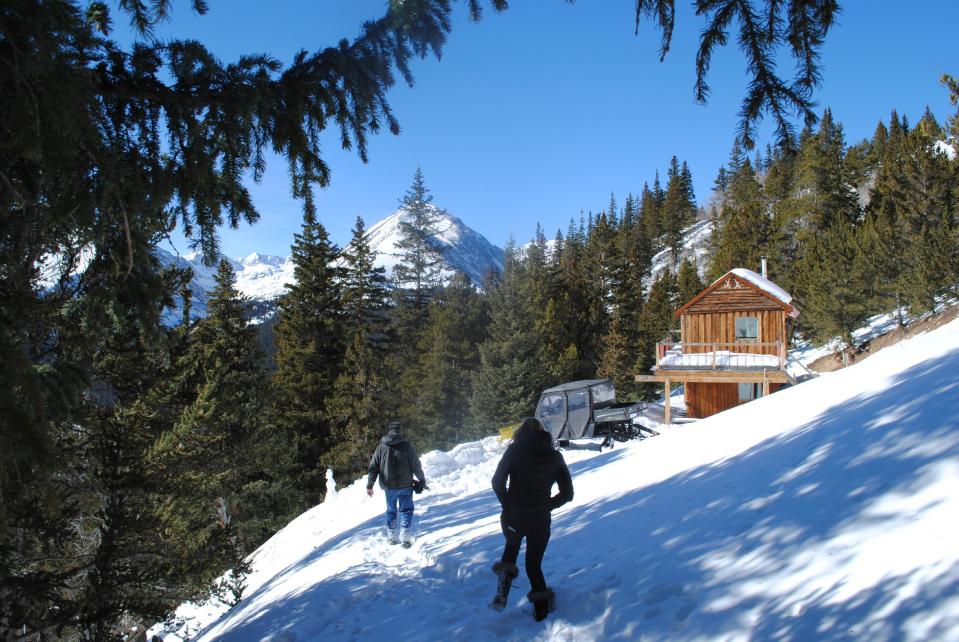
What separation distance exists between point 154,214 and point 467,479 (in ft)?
37.8

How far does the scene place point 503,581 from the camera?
16.8ft

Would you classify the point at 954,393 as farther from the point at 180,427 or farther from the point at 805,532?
the point at 180,427

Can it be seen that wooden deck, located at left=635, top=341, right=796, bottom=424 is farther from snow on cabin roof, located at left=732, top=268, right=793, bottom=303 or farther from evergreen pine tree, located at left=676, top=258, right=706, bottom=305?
evergreen pine tree, located at left=676, top=258, right=706, bottom=305

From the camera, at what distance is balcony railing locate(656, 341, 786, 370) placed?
20013 mm

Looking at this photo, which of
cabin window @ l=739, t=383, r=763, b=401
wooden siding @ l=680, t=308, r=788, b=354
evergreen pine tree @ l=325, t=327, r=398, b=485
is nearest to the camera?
wooden siding @ l=680, t=308, r=788, b=354

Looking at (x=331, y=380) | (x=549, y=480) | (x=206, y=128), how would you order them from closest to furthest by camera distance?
(x=206, y=128) → (x=549, y=480) → (x=331, y=380)

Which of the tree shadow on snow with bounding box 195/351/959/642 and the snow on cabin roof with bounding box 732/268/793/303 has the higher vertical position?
the snow on cabin roof with bounding box 732/268/793/303

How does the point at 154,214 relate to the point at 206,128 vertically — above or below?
below

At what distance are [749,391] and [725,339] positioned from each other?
251cm

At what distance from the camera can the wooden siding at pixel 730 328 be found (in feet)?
75.4

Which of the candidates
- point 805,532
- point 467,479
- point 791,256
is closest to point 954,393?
point 805,532

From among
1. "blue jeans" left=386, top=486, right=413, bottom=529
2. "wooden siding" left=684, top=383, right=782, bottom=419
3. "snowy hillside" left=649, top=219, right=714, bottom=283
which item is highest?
"snowy hillside" left=649, top=219, right=714, bottom=283

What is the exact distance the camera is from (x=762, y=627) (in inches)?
139

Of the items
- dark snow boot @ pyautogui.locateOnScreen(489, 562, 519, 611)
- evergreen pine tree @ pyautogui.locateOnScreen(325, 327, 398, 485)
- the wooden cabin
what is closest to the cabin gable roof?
the wooden cabin
